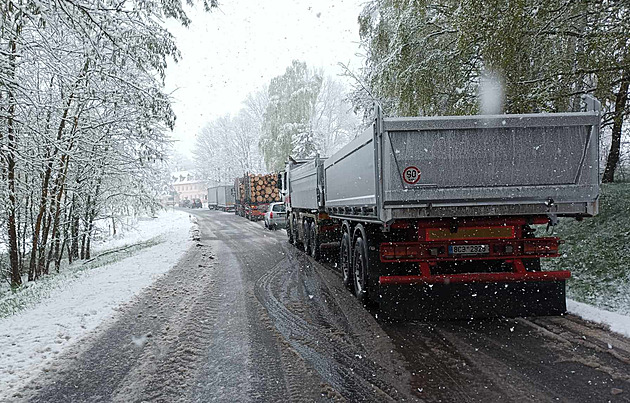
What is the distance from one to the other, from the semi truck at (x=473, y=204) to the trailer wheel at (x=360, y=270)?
0.42m

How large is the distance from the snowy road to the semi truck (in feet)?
1.32

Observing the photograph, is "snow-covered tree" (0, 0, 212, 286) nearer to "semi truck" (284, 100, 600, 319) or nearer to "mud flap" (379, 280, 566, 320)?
"semi truck" (284, 100, 600, 319)

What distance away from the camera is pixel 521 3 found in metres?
6.12

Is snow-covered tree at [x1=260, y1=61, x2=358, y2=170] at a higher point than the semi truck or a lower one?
higher

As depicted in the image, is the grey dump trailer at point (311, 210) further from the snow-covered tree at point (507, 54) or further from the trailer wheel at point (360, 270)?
the trailer wheel at point (360, 270)

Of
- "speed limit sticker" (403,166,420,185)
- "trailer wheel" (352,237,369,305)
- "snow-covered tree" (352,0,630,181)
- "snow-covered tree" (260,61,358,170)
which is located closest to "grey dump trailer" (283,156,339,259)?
"snow-covered tree" (352,0,630,181)

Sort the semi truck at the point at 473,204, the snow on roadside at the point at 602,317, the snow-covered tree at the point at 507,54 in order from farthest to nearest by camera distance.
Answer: the snow-covered tree at the point at 507,54 → the semi truck at the point at 473,204 → the snow on roadside at the point at 602,317

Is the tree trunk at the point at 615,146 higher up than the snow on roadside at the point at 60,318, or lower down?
higher up

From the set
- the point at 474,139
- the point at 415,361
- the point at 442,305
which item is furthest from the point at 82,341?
the point at 474,139

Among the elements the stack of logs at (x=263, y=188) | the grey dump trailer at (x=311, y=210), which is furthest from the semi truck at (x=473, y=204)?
the stack of logs at (x=263, y=188)

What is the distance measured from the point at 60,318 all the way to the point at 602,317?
7.53 m

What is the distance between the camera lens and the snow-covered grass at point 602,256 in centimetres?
678

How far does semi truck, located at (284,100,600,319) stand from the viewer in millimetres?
5461

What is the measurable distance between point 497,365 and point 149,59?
681cm
